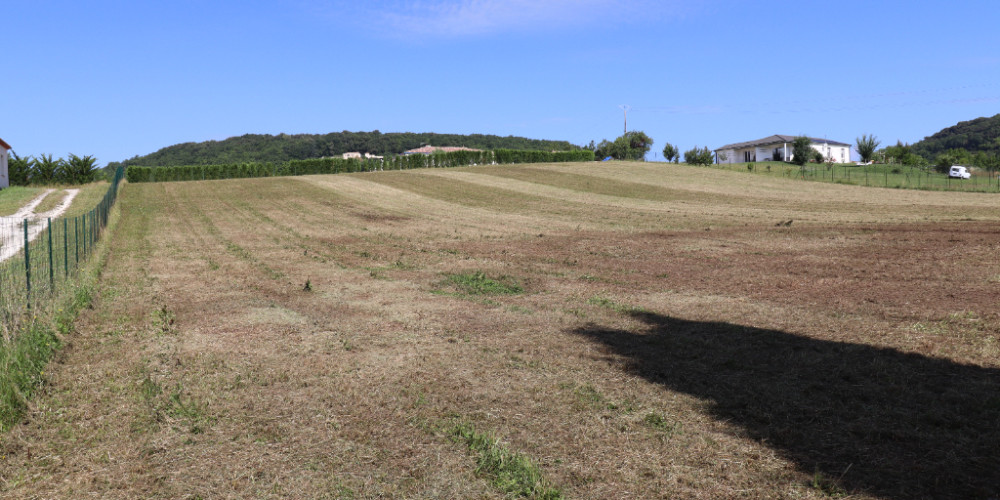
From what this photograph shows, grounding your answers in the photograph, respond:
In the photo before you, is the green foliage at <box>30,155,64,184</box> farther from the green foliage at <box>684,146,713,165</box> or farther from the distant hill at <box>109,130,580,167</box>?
the green foliage at <box>684,146,713,165</box>

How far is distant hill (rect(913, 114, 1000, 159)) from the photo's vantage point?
116 m

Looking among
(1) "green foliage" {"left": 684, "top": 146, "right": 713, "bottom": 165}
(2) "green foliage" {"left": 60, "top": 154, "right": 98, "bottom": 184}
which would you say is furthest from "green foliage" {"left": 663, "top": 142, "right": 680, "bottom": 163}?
(2) "green foliage" {"left": 60, "top": 154, "right": 98, "bottom": 184}

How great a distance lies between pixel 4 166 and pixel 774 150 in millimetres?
95605

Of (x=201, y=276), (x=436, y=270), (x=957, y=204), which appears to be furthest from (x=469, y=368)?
(x=957, y=204)

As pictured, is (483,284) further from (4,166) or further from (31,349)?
(4,166)

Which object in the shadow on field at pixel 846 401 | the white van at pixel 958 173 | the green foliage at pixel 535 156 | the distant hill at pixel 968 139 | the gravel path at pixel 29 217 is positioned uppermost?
the distant hill at pixel 968 139

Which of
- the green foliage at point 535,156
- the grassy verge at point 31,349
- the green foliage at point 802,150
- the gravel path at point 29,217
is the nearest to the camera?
the grassy verge at point 31,349

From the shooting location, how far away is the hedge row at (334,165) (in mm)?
64562

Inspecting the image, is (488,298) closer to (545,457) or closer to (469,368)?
(469,368)

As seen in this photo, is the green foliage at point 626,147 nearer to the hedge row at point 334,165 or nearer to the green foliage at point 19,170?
the hedge row at point 334,165

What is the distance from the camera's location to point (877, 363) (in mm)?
7973

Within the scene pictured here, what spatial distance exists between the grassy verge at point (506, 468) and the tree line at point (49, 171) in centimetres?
5734

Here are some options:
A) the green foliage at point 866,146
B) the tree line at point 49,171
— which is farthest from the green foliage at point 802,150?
the tree line at point 49,171

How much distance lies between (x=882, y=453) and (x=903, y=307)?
6.85 m
